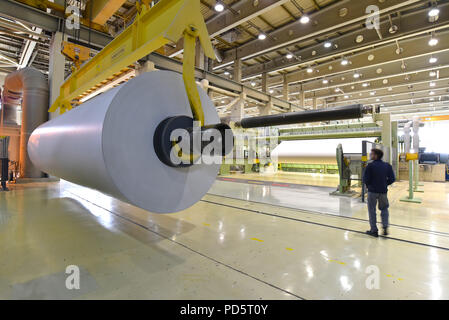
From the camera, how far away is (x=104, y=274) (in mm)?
1719

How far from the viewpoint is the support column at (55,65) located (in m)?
6.07

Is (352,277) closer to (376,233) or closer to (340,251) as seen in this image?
(340,251)

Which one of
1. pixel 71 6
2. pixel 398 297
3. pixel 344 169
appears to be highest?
pixel 71 6

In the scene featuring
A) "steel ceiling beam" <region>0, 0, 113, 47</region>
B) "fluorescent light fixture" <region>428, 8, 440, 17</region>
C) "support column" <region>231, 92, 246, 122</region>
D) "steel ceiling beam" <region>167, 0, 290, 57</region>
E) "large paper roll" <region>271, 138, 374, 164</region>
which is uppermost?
"steel ceiling beam" <region>167, 0, 290, 57</region>

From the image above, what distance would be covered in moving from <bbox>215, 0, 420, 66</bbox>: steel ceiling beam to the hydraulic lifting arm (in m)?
6.21

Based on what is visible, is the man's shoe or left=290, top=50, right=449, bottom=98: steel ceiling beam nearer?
the man's shoe

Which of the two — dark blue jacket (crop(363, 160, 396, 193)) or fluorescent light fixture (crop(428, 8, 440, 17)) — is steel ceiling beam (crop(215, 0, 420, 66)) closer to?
fluorescent light fixture (crop(428, 8, 440, 17))

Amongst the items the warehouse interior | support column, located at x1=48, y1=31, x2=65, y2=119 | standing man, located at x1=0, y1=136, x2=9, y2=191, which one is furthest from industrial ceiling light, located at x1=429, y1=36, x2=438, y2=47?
standing man, located at x1=0, y1=136, x2=9, y2=191

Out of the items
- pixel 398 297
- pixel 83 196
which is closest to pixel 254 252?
pixel 398 297

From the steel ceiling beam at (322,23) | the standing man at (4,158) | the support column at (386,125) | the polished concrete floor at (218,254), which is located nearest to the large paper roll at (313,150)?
the support column at (386,125)

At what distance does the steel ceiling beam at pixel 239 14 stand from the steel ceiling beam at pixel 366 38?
3.65 m

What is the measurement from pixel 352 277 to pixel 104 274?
1.91 metres

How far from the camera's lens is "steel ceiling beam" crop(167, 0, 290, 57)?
6043 millimetres

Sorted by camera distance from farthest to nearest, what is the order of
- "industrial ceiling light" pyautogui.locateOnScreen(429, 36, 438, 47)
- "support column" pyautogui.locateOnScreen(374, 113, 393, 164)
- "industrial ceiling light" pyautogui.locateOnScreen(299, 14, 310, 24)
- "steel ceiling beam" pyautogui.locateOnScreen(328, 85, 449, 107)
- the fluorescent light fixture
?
"steel ceiling beam" pyautogui.locateOnScreen(328, 85, 449, 107)
"industrial ceiling light" pyautogui.locateOnScreen(429, 36, 438, 47)
"industrial ceiling light" pyautogui.locateOnScreen(299, 14, 310, 24)
the fluorescent light fixture
"support column" pyautogui.locateOnScreen(374, 113, 393, 164)
